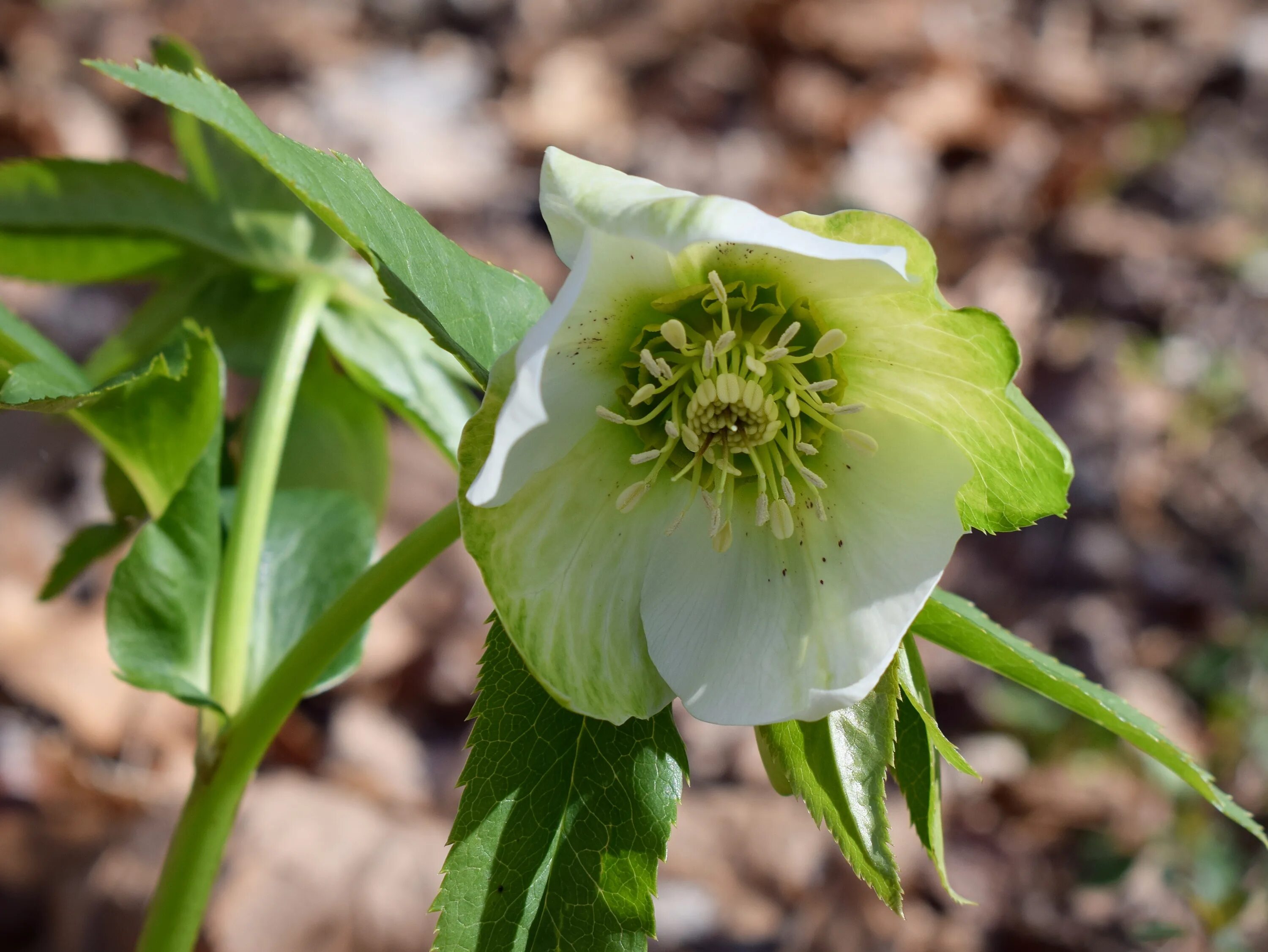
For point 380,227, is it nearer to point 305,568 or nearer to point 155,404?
point 155,404

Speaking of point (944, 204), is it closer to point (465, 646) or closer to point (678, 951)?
point (465, 646)

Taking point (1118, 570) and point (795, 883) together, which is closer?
point (795, 883)

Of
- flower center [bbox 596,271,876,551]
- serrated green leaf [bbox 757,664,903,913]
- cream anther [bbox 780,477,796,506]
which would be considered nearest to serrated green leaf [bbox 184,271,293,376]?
flower center [bbox 596,271,876,551]

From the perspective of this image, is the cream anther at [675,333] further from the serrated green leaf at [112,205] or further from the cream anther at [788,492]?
the serrated green leaf at [112,205]

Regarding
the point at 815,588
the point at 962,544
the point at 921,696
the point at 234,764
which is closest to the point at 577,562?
the point at 815,588

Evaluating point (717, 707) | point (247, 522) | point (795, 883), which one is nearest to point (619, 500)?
point (717, 707)

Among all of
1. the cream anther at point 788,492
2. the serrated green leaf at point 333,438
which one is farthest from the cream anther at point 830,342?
the serrated green leaf at point 333,438
